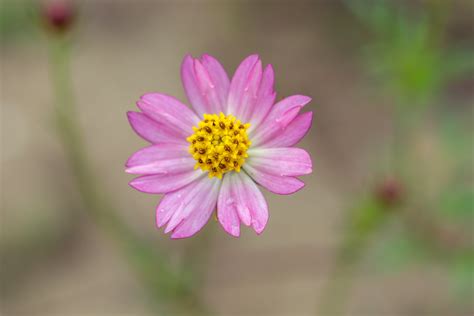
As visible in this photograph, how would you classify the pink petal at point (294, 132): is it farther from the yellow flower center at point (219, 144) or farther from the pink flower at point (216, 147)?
the yellow flower center at point (219, 144)

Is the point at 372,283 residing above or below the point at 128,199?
below

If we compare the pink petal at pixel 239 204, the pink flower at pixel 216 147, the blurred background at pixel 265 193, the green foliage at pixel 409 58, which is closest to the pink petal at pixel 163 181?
the pink flower at pixel 216 147

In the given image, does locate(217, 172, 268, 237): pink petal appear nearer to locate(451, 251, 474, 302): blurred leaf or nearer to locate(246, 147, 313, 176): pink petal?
locate(246, 147, 313, 176): pink petal

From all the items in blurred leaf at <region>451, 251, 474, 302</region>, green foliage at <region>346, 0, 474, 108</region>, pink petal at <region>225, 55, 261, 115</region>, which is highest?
green foliage at <region>346, 0, 474, 108</region>

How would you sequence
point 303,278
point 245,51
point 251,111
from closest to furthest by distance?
point 251,111, point 303,278, point 245,51

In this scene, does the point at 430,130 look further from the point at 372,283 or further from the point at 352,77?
the point at 372,283

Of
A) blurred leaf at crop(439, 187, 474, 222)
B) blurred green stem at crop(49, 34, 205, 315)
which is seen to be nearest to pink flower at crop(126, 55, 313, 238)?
blurred green stem at crop(49, 34, 205, 315)

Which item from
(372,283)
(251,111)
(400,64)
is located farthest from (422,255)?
(251,111)
